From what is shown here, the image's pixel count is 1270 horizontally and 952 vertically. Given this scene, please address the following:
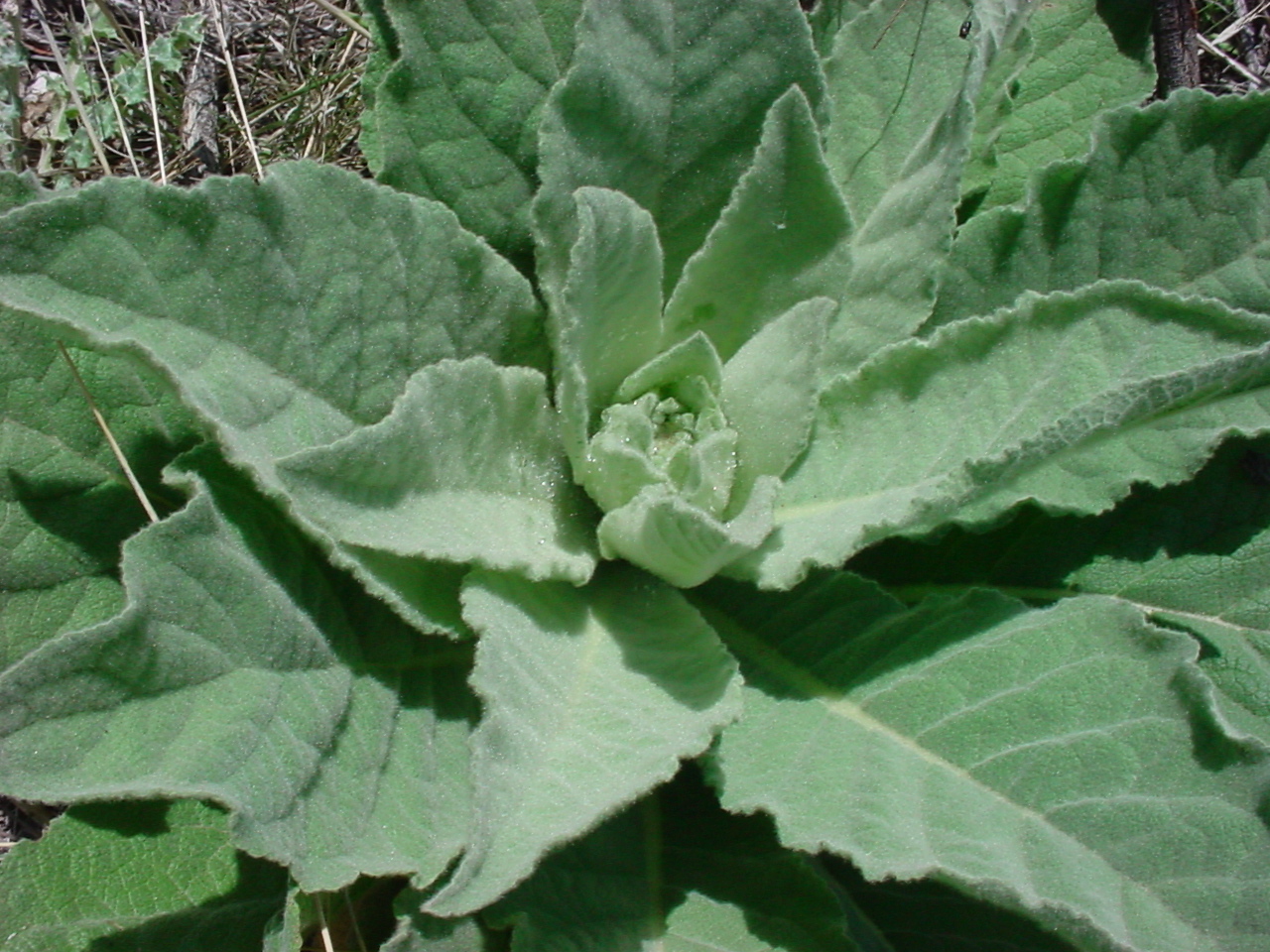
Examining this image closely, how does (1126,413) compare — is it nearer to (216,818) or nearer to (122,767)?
(122,767)

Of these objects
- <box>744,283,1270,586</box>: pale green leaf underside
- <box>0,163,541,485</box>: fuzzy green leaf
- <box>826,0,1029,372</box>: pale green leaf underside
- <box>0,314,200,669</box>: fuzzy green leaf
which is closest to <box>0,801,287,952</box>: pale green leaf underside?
<box>0,314,200,669</box>: fuzzy green leaf

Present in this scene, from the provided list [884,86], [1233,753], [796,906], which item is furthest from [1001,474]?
[884,86]

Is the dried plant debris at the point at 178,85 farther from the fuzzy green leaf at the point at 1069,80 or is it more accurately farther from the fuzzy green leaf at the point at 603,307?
the fuzzy green leaf at the point at 1069,80

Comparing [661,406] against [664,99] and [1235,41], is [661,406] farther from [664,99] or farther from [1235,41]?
[1235,41]

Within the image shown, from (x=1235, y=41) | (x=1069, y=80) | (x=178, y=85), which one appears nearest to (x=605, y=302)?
(x=1069, y=80)

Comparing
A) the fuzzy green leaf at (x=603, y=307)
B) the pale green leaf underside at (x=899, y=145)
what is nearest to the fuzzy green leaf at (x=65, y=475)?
the fuzzy green leaf at (x=603, y=307)
